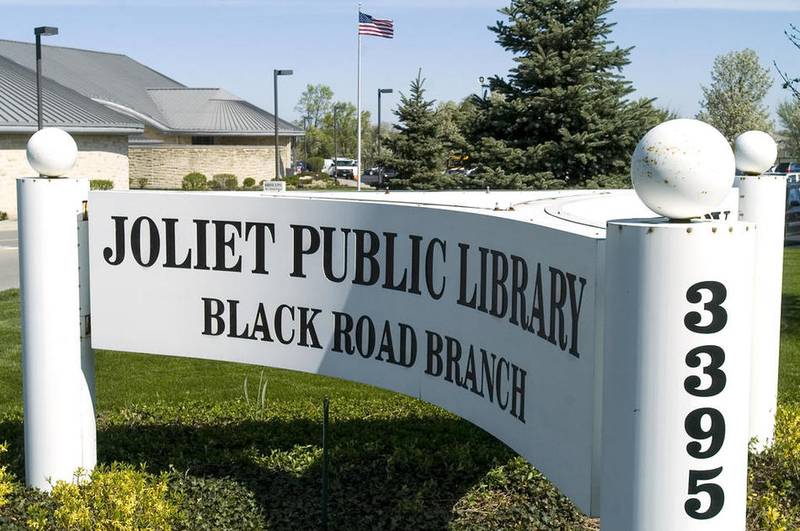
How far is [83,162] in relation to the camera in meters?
35.2

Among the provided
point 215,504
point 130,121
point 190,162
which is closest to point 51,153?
point 215,504

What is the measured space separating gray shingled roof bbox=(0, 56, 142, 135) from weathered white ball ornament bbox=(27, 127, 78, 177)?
27.1 m

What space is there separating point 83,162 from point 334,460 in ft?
103

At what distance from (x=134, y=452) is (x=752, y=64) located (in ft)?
194

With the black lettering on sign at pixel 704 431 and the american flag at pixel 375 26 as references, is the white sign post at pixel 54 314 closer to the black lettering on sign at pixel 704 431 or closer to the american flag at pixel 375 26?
the black lettering on sign at pixel 704 431

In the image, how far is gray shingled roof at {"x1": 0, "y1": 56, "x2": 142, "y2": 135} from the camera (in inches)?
1227

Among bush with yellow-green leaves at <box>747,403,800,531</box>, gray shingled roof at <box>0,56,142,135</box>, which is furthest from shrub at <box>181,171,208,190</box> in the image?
bush with yellow-green leaves at <box>747,403,800,531</box>

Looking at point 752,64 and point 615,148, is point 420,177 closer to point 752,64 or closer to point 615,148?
point 615,148

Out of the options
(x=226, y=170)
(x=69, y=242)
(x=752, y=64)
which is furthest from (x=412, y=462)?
(x=752, y=64)

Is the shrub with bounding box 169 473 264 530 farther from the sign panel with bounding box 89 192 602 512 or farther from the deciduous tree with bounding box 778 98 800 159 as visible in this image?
the deciduous tree with bounding box 778 98 800 159

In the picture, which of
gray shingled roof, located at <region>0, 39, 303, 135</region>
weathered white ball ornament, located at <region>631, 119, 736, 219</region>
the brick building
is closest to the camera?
weathered white ball ornament, located at <region>631, 119, 736, 219</region>

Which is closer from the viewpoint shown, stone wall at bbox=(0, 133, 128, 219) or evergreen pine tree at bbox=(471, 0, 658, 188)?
evergreen pine tree at bbox=(471, 0, 658, 188)

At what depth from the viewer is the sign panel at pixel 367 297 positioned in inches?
148

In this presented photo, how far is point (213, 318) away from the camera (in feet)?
18.2
